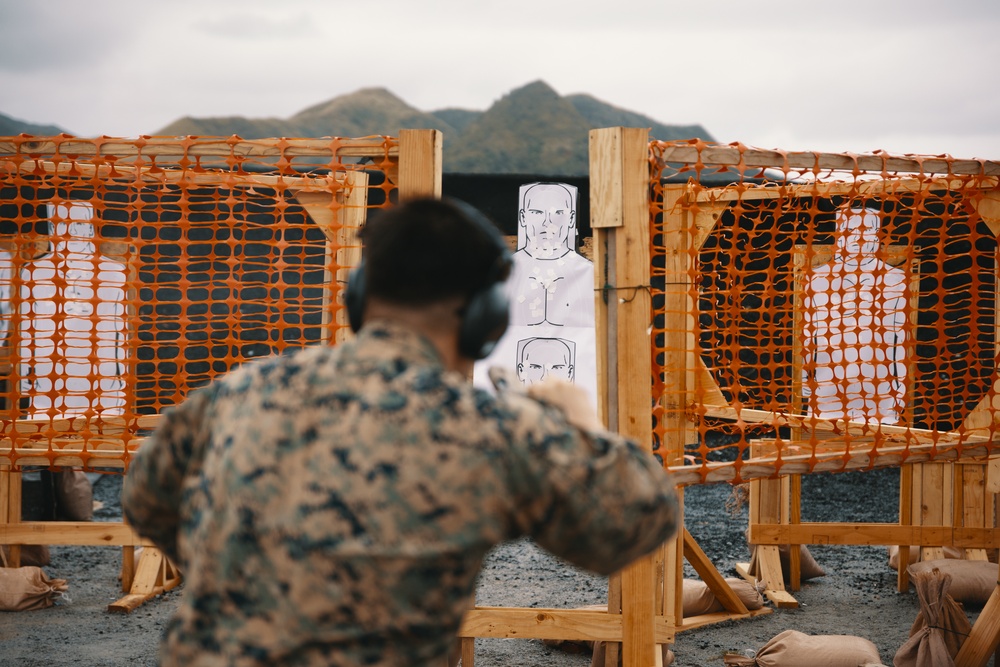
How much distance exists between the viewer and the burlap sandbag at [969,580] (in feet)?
18.0

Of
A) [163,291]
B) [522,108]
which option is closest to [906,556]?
[163,291]

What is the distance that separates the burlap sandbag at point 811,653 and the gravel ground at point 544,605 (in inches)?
15.5

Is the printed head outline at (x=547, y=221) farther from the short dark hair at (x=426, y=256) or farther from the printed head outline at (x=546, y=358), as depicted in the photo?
the short dark hair at (x=426, y=256)

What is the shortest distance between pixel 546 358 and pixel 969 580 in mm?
3077

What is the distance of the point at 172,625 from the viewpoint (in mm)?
1529

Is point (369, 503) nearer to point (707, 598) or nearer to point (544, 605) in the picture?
point (707, 598)

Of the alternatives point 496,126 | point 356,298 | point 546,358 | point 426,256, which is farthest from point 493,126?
point 426,256

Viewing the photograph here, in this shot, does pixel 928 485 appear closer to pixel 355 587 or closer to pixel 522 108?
pixel 355 587

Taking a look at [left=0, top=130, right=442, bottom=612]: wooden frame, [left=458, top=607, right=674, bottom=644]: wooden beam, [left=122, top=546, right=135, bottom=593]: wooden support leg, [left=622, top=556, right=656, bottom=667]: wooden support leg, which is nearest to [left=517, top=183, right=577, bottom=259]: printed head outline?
[left=0, top=130, right=442, bottom=612]: wooden frame

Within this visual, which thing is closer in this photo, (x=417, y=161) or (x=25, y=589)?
(x=417, y=161)

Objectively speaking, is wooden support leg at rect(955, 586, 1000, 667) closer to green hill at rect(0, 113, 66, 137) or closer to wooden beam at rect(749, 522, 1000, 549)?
wooden beam at rect(749, 522, 1000, 549)

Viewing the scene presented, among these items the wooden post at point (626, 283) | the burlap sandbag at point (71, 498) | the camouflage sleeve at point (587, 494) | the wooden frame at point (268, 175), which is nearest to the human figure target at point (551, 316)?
the wooden frame at point (268, 175)

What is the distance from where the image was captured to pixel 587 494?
147 cm

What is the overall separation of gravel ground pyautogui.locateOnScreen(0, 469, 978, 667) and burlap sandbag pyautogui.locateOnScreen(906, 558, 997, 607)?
0.16 metres
